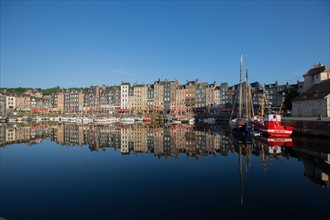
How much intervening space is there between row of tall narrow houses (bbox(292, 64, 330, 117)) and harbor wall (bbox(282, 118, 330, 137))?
17.4 ft

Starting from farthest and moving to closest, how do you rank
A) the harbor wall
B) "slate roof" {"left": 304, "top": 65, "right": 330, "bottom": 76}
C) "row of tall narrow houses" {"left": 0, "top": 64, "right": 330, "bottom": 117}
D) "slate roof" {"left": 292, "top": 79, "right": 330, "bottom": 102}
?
"row of tall narrow houses" {"left": 0, "top": 64, "right": 330, "bottom": 117} → "slate roof" {"left": 304, "top": 65, "right": 330, "bottom": 76} → "slate roof" {"left": 292, "top": 79, "right": 330, "bottom": 102} → the harbor wall

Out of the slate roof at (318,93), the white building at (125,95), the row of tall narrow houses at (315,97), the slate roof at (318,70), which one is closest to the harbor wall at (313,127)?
the row of tall narrow houses at (315,97)

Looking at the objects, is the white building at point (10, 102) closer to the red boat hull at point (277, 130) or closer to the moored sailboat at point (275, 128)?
the moored sailboat at point (275, 128)

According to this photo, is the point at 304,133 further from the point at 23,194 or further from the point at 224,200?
the point at 23,194

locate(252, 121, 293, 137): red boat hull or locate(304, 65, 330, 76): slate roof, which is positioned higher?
locate(304, 65, 330, 76): slate roof

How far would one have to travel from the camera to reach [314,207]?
9945 millimetres

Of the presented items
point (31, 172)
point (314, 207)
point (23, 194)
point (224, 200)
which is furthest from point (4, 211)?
point (314, 207)

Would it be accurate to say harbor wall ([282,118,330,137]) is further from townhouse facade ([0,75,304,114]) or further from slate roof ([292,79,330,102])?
townhouse facade ([0,75,304,114])

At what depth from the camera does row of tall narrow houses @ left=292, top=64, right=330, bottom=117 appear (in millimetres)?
37322

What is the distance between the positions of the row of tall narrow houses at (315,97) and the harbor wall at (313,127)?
530cm

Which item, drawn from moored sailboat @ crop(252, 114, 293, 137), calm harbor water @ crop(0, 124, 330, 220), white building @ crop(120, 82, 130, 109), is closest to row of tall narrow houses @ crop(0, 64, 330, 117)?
white building @ crop(120, 82, 130, 109)

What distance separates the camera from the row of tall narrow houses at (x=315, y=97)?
3732 cm

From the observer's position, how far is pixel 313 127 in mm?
31578

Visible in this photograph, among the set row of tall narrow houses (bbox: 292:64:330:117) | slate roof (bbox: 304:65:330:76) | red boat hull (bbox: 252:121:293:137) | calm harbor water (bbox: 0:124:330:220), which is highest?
slate roof (bbox: 304:65:330:76)
